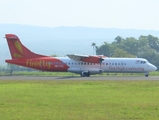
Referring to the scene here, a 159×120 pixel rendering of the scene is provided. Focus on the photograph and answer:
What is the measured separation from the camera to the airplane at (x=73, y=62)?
57406 millimetres

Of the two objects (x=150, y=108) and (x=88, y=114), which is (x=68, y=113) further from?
(x=150, y=108)

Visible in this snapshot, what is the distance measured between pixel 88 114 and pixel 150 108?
363 cm

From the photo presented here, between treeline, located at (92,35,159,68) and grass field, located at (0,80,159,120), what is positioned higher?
treeline, located at (92,35,159,68)

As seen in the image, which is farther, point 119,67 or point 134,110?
point 119,67

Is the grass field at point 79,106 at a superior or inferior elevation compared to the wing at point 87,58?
inferior

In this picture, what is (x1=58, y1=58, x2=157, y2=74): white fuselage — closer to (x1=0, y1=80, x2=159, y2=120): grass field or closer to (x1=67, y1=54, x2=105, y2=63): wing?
(x1=67, y1=54, x2=105, y2=63): wing

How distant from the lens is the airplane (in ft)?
188

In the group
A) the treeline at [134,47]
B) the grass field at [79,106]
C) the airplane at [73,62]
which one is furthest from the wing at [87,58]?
the treeline at [134,47]

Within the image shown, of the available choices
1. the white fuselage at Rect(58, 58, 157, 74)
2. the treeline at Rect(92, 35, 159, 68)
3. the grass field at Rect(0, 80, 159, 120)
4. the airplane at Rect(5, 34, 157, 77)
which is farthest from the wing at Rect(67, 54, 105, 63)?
the treeline at Rect(92, 35, 159, 68)

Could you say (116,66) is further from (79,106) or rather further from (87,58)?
(79,106)

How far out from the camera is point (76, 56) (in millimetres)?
58469

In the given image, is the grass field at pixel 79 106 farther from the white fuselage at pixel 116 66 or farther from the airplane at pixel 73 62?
the airplane at pixel 73 62

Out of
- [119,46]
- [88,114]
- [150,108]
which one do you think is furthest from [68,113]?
[119,46]

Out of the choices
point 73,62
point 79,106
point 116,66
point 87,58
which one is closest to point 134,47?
→ point 87,58
